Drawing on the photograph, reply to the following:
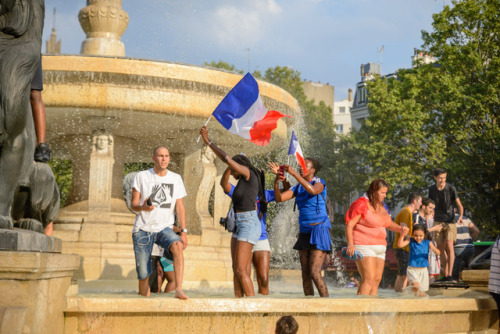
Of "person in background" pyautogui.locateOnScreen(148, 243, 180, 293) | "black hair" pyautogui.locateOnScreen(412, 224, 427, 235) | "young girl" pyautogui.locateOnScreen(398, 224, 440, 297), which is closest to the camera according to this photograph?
"person in background" pyautogui.locateOnScreen(148, 243, 180, 293)

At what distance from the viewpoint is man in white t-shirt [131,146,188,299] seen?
244 inches

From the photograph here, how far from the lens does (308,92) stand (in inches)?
3034

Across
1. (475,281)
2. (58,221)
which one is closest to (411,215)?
(475,281)

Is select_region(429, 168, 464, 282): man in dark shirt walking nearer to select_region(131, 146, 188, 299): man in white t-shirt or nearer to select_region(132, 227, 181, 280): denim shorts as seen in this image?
select_region(131, 146, 188, 299): man in white t-shirt

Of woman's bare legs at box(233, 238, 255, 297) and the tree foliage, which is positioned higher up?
the tree foliage

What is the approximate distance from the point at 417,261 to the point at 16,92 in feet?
19.1

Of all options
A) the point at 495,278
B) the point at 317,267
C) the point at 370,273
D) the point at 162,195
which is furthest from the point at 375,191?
the point at 162,195

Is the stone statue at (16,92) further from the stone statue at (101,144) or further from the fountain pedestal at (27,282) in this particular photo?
the stone statue at (101,144)

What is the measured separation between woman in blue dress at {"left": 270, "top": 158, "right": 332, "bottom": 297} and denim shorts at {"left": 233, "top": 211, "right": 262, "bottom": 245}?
0.61 m

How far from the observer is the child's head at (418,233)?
8953 mm

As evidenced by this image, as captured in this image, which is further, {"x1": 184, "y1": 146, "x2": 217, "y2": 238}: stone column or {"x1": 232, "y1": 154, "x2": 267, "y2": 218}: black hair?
{"x1": 184, "y1": 146, "x2": 217, "y2": 238}: stone column

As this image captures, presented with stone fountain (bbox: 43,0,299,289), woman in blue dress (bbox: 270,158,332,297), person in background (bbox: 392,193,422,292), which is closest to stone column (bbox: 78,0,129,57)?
stone fountain (bbox: 43,0,299,289)

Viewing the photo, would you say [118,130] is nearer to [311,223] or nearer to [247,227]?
[311,223]

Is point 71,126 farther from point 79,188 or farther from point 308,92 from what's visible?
point 308,92
